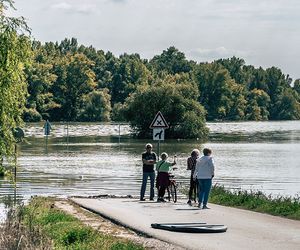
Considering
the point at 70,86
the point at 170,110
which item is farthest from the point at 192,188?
the point at 70,86

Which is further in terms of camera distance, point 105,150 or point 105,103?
point 105,103

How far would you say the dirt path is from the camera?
16.4 m

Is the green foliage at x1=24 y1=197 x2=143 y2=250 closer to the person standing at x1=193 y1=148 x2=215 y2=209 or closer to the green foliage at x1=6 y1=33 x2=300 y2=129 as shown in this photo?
the person standing at x1=193 y1=148 x2=215 y2=209

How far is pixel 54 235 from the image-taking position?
18.5 metres

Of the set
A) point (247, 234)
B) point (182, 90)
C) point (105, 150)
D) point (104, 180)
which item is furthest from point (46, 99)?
point (247, 234)

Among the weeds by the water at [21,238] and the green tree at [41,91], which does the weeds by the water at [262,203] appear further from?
the green tree at [41,91]

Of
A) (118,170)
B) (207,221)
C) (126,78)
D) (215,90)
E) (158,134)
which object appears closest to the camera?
(207,221)

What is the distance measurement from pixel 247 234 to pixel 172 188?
9933 mm

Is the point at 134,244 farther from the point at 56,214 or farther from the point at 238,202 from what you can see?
the point at 238,202

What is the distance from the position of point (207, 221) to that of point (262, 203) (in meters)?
3.93

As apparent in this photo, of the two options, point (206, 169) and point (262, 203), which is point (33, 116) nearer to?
point (206, 169)

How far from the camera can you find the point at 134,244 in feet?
52.8

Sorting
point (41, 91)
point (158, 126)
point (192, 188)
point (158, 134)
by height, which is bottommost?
point (192, 188)

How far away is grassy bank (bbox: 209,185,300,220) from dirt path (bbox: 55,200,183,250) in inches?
177
